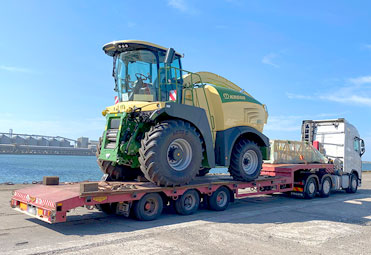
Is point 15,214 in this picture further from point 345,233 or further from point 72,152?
point 72,152

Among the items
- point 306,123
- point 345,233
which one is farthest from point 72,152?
point 345,233

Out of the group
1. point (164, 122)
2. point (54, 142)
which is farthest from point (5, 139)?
point (164, 122)

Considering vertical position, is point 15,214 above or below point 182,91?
below

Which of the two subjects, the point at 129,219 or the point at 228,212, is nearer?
the point at 129,219

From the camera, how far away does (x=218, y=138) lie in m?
10.3

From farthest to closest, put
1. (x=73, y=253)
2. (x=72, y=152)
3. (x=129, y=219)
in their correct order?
(x=72, y=152), (x=129, y=219), (x=73, y=253)

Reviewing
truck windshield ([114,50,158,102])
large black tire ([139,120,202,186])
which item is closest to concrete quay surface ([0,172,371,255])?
large black tire ([139,120,202,186])

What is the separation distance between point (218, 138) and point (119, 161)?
3.19 m

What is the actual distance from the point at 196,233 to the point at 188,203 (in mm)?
2247

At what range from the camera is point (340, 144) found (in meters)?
16.5

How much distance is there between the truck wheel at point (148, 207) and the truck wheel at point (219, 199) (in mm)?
1922

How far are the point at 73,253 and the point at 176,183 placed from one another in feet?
11.6

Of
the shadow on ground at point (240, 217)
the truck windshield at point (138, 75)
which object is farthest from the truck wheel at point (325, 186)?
the truck windshield at point (138, 75)

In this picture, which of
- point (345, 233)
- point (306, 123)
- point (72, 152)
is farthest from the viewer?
point (72, 152)
